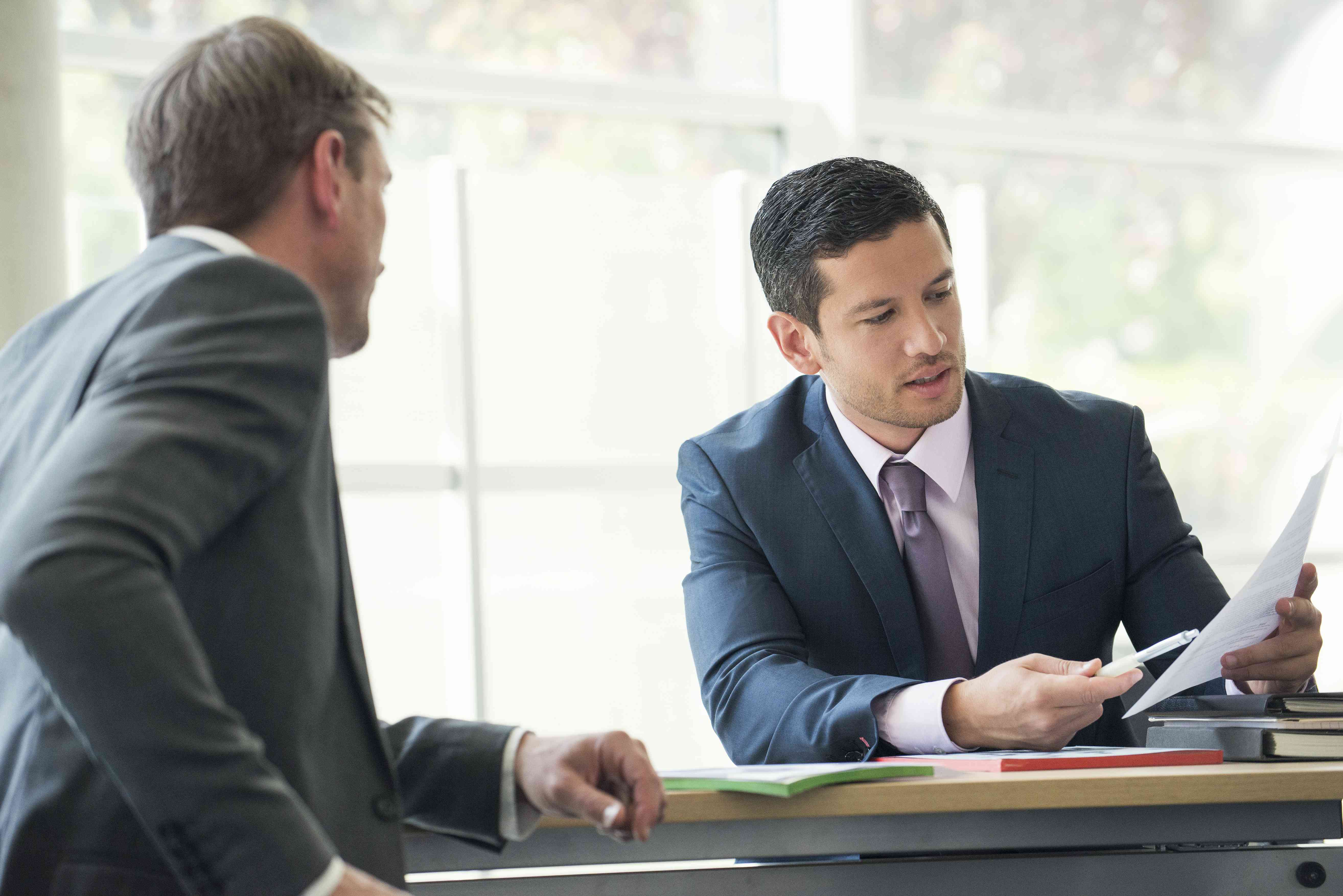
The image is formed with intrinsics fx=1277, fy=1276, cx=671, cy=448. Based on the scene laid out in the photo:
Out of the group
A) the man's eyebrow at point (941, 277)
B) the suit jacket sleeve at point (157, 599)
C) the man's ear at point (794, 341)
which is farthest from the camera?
the man's ear at point (794, 341)

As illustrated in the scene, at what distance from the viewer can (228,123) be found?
38.2 inches

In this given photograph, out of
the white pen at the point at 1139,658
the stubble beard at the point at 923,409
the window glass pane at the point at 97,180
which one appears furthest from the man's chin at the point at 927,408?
the window glass pane at the point at 97,180

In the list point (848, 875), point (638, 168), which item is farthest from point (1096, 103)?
point (848, 875)

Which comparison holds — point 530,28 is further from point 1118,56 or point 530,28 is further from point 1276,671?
point 1276,671

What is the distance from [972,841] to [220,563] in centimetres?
73

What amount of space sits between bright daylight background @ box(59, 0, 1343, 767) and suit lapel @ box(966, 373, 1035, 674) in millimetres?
1749

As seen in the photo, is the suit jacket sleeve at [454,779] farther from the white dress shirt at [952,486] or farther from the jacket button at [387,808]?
the white dress shirt at [952,486]

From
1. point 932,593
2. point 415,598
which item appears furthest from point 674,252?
point 932,593

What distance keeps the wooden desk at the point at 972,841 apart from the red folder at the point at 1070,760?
22 millimetres

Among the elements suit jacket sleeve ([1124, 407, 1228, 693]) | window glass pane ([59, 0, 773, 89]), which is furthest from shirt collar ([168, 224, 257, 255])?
window glass pane ([59, 0, 773, 89])

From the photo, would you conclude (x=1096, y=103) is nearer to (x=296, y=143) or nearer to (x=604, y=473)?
(x=604, y=473)

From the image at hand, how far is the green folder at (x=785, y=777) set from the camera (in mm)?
1082

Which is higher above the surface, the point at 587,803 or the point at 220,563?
the point at 220,563

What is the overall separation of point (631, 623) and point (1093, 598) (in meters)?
1.90
